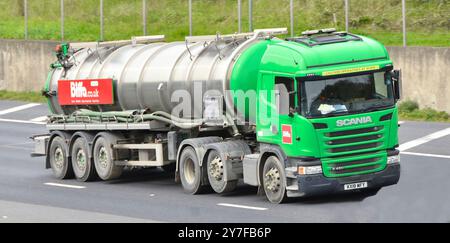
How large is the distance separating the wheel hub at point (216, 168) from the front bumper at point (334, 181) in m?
2.22

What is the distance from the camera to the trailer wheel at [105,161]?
87.9 feet

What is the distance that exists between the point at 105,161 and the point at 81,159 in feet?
3.16

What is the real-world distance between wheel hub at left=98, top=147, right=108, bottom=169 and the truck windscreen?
689 cm

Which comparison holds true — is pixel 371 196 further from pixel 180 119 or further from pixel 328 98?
pixel 180 119

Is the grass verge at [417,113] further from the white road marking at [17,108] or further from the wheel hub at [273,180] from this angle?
the white road marking at [17,108]

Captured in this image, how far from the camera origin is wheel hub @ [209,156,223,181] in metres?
23.6

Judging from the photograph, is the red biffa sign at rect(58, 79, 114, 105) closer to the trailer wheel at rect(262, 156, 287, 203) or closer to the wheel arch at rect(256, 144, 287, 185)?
the wheel arch at rect(256, 144, 287, 185)

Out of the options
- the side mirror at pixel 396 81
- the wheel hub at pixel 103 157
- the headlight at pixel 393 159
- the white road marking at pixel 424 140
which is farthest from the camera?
the white road marking at pixel 424 140

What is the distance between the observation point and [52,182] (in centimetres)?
2762

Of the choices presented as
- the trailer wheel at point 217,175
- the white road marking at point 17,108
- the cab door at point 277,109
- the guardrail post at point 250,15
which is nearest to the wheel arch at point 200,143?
the trailer wheel at point 217,175

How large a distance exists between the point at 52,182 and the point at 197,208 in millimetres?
6422

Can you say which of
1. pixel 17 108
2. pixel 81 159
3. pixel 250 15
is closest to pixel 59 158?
pixel 81 159

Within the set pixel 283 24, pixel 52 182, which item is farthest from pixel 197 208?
pixel 283 24

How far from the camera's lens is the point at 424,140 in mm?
30641
